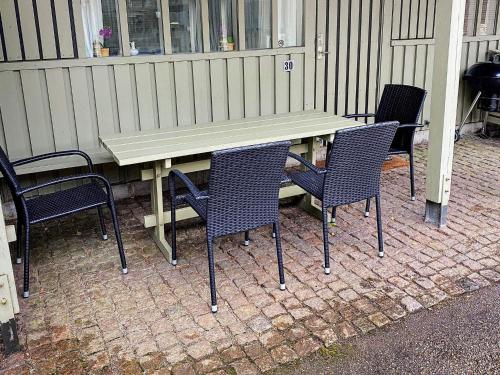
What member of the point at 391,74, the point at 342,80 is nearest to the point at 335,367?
the point at 342,80

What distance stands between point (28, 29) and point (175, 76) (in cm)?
122

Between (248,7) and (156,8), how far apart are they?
2.90 ft

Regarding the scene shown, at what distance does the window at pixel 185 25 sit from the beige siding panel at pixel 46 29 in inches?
38.8

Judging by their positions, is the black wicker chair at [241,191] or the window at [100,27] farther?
the window at [100,27]

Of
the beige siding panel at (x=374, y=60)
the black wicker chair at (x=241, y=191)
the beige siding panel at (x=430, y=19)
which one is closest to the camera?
the black wicker chair at (x=241, y=191)

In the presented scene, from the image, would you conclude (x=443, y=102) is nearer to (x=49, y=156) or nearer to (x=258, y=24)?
(x=258, y=24)

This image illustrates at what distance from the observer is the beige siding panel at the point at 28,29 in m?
3.83

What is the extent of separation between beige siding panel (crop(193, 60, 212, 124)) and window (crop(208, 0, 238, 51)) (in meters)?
0.20

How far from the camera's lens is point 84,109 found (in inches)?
166

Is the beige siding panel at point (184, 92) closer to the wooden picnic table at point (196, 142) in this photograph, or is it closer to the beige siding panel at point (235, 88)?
the beige siding panel at point (235, 88)

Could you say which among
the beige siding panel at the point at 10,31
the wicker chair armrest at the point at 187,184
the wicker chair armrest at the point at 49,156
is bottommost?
the wicker chair armrest at the point at 187,184

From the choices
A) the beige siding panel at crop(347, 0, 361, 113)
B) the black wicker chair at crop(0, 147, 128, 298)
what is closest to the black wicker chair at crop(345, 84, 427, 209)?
the beige siding panel at crop(347, 0, 361, 113)

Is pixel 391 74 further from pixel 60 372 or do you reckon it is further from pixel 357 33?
pixel 60 372

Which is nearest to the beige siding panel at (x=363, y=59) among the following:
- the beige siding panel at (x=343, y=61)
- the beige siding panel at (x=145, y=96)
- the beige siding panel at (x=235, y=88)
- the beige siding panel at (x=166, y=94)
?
the beige siding panel at (x=343, y=61)
